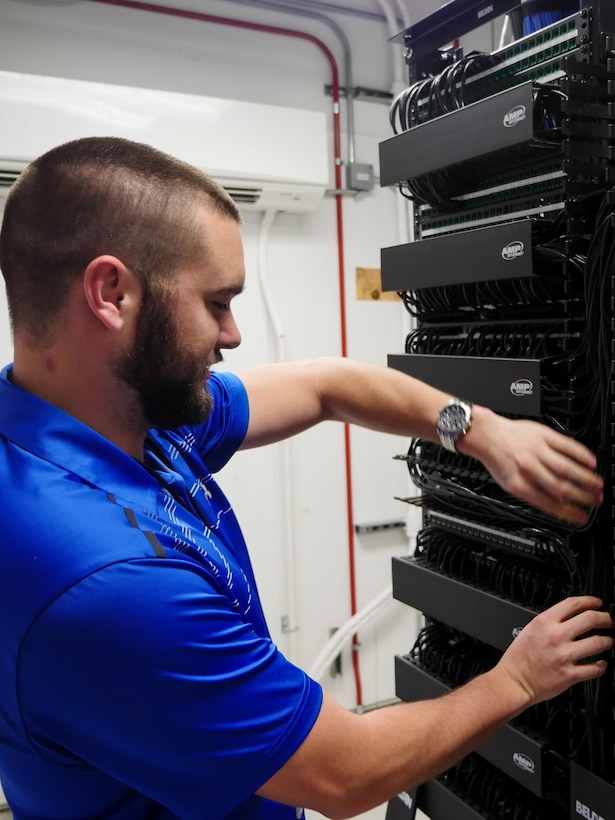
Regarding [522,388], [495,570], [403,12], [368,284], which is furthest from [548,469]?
[403,12]

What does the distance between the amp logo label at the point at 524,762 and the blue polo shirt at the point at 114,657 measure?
1.47 feet

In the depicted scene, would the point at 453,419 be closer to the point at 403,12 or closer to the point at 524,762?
the point at 524,762

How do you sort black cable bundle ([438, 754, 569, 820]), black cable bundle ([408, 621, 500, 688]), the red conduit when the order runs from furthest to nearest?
the red conduit < black cable bundle ([408, 621, 500, 688]) < black cable bundle ([438, 754, 569, 820])

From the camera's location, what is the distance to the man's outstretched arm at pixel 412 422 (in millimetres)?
924

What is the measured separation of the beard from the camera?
0.79 metres

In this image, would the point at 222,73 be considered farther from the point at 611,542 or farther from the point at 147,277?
the point at 611,542

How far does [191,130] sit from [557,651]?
6.00ft

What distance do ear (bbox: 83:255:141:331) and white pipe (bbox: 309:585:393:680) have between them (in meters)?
2.08

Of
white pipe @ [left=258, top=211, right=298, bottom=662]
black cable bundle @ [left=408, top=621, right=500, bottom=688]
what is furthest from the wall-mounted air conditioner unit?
black cable bundle @ [left=408, top=621, right=500, bottom=688]

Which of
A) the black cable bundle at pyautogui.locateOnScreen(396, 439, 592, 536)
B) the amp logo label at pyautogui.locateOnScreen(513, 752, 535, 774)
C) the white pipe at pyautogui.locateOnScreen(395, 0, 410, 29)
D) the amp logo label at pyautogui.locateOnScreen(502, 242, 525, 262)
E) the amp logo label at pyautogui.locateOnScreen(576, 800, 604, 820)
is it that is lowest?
the amp logo label at pyautogui.locateOnScreen(576, 800, 604, 820)

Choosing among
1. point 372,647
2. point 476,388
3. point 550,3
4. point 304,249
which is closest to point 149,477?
point 476,388

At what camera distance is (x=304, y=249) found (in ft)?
8.39

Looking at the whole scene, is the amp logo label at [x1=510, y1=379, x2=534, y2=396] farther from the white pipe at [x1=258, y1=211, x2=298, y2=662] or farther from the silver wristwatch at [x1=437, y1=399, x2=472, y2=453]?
the white pipe at [x1=258, y1=211, x2=298, y2=662]

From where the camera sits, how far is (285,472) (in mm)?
2533
